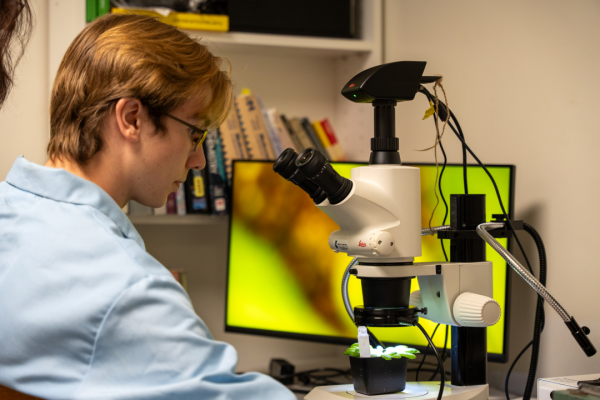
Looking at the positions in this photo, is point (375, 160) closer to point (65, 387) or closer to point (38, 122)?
point (65, 387)

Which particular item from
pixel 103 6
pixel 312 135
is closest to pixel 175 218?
pixel 312 135

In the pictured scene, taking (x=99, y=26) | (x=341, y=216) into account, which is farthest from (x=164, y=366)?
(x=99, y=26)

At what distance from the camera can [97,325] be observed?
0.60m

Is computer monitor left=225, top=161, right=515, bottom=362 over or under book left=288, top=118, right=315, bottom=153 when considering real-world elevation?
under

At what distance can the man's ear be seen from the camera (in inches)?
31.2

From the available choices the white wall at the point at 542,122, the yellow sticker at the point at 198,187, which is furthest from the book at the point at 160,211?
the white wall at the point at 542,122

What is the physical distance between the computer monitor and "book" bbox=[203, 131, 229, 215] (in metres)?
0.09

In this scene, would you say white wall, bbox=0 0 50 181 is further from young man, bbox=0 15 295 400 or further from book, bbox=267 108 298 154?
young man, bbox=0 15 295 400

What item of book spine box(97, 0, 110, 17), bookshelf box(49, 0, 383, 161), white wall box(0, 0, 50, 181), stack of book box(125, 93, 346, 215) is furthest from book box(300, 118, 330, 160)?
white wall box(0, 0, 50, 181)

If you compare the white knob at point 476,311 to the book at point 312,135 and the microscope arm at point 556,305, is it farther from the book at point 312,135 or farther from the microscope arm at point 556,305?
the book at point 312,135

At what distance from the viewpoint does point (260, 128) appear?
66.6 inches

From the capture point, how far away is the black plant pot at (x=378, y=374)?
82 cm

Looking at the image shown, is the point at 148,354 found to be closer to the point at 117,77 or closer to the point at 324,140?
the point at 117,77

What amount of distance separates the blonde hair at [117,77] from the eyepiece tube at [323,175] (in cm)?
24
